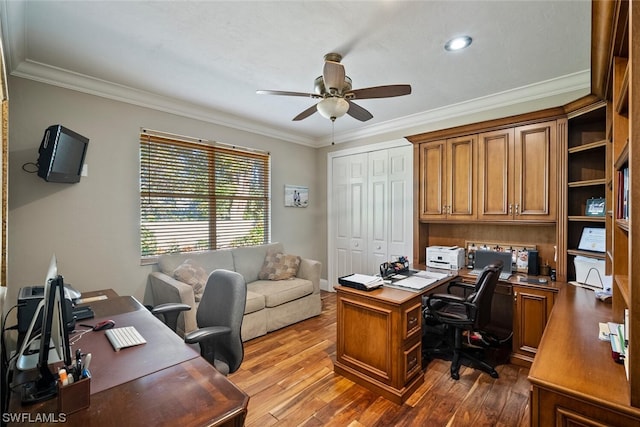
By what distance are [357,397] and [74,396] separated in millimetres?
1839

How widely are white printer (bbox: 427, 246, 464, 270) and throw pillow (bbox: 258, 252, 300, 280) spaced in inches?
68.3

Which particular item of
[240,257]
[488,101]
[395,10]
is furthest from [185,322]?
[488,101]

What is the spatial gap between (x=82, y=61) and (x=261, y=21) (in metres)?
1.71

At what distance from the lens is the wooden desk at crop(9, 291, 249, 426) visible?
0.94m

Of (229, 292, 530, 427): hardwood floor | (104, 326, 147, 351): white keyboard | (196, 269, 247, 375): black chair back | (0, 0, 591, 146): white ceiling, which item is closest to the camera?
(104, 326, 147, 351): white keyboard

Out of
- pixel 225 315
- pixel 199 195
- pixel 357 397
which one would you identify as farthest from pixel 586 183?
pixel 199 195

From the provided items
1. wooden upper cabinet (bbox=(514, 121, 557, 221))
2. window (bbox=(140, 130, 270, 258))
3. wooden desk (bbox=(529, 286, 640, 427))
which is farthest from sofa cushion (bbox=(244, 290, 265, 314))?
wooden upper cabinet (bbox=(514, 121, 557, 221))

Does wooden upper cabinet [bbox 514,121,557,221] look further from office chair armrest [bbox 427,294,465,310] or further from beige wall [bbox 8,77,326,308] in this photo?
beige wall [bbox 8,77,326,308]

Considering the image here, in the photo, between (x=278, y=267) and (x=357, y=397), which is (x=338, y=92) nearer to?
(x=357, y=397)

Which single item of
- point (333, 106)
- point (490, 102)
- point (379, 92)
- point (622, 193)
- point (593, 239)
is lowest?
point (593, 239)

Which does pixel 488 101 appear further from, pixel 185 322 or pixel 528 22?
pixel 185 322

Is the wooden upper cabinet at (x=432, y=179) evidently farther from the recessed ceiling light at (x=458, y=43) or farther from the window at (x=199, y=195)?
the window at (x=199, y=195)

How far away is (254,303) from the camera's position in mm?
3176

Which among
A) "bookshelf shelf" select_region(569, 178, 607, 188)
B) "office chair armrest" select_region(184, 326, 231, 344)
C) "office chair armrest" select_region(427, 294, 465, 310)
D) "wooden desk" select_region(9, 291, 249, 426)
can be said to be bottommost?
"office chair armrest" select_region(427, 294, 465, 310)
